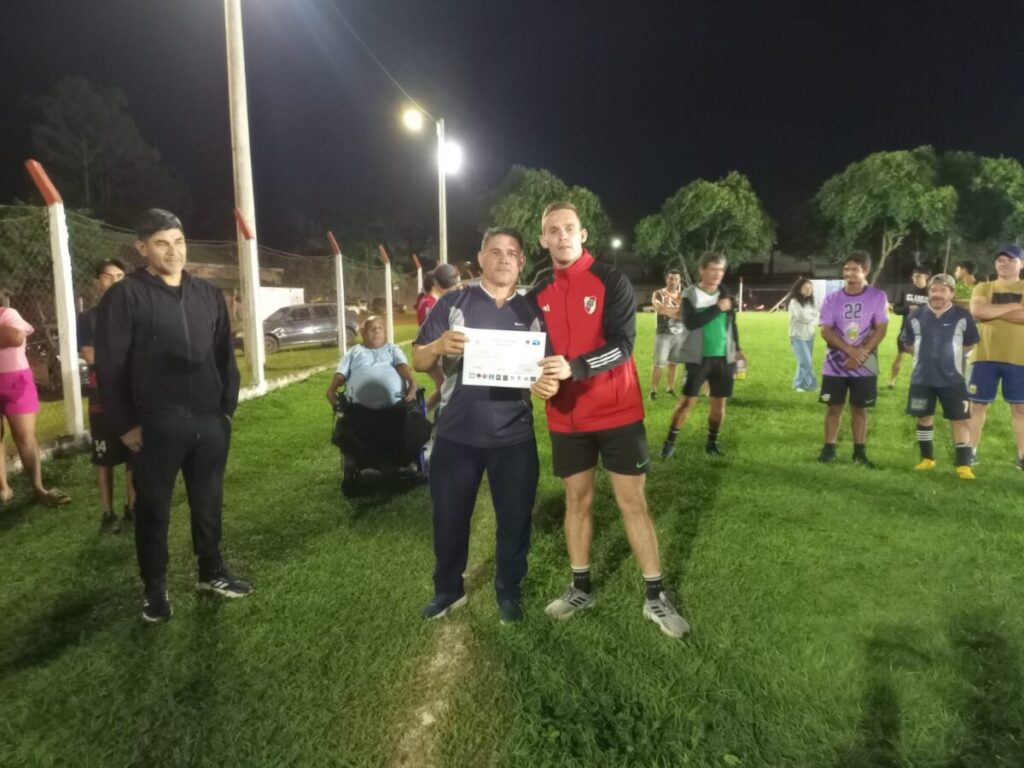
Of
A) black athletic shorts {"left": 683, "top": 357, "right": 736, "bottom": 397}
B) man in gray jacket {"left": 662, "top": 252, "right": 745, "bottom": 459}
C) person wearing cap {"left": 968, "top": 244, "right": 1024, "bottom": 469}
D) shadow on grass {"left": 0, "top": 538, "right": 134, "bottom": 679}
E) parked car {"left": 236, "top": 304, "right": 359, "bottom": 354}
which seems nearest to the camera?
shadow on grass {"left": 0, "top": 538, "right": 134, "bottom": 679}

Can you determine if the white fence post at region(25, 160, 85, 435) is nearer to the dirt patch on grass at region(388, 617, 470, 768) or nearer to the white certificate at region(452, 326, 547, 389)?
the dirt patch on grass at region(388, 617, 470, 768)

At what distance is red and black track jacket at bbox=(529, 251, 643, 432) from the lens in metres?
3.12

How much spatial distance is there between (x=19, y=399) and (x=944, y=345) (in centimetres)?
787

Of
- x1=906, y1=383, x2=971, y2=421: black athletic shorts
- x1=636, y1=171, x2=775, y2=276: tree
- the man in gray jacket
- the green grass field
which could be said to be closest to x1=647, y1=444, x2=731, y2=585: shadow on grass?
the green grass field

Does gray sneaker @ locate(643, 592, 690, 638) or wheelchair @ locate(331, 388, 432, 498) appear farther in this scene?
wheelchair @ locate(331, 388, 432, 498)

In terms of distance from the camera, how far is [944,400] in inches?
236

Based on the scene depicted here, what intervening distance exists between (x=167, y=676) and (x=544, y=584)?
1947 millimetres

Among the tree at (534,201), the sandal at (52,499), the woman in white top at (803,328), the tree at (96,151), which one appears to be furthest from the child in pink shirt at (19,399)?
the tree at (534,201)

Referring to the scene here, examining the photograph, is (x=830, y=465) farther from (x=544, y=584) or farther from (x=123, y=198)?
(x=123, y=198)

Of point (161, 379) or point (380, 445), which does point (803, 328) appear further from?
point (161, 379)

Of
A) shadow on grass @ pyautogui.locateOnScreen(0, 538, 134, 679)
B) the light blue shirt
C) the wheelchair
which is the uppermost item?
the light blue shirt

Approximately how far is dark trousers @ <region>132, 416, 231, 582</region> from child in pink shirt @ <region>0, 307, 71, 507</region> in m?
2.31

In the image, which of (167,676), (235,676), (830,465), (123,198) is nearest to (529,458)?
(235,676)

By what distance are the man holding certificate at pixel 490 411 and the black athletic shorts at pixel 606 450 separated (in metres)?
0.16
